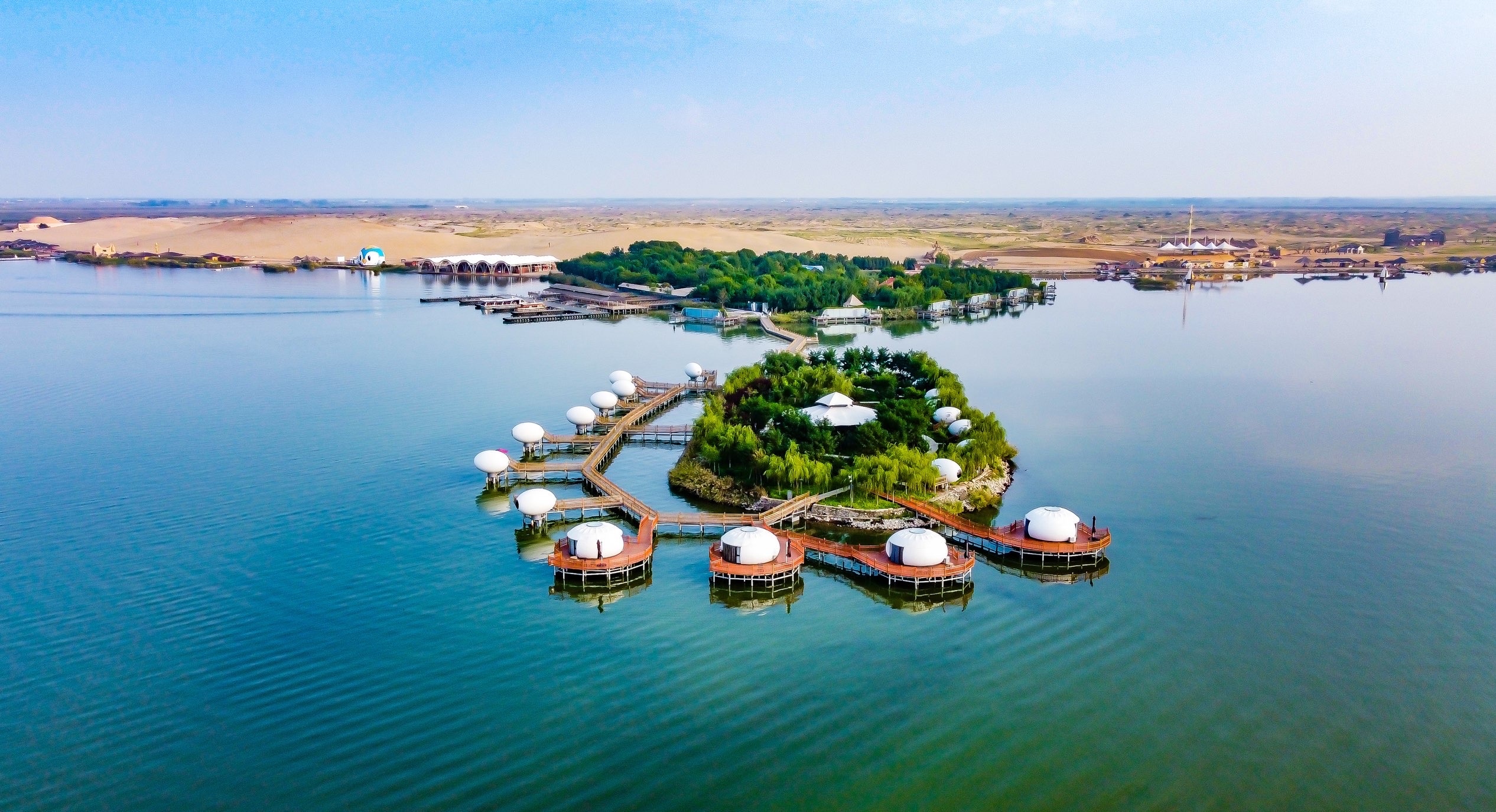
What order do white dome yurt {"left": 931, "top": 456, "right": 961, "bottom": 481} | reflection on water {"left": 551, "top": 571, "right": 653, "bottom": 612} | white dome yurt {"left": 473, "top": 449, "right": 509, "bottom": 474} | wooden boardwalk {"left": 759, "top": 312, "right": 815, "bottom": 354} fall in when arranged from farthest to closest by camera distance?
wooden boardwalk {"left": 759, "top": 312, "right": 815, "bottom": 354}
white dome yurt {"left": 473, "top": 449, "right": 509, "bottom": 474}
white dome yurt {"left": 931, "top": 456, "right": 961, "bottom": 481}
reflection on water {"left": 551, "top": 571, "right": 653, "bottom": 612}

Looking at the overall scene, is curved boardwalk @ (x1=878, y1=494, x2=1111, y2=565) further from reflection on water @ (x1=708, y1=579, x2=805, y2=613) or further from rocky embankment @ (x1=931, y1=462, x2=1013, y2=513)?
reflection on water @ (x1=708, y1=579, x2=805, y2=613)

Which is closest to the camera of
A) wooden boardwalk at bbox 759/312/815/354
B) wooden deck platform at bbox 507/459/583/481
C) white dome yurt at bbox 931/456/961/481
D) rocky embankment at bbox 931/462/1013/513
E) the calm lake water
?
the calm lake water

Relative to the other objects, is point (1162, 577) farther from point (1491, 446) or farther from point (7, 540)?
point (7, 540)

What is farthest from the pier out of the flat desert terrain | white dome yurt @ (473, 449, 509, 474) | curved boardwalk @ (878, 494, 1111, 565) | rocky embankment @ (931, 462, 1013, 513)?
the flat desert terrain

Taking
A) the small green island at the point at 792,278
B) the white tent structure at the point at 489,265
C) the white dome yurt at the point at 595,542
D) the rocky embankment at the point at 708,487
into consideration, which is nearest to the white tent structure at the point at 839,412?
the rocky embankment at the point at 708,487

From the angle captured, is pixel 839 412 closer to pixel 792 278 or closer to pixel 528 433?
pixel 528 433

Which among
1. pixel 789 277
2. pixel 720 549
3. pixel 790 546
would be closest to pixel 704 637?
pixel 720 549
